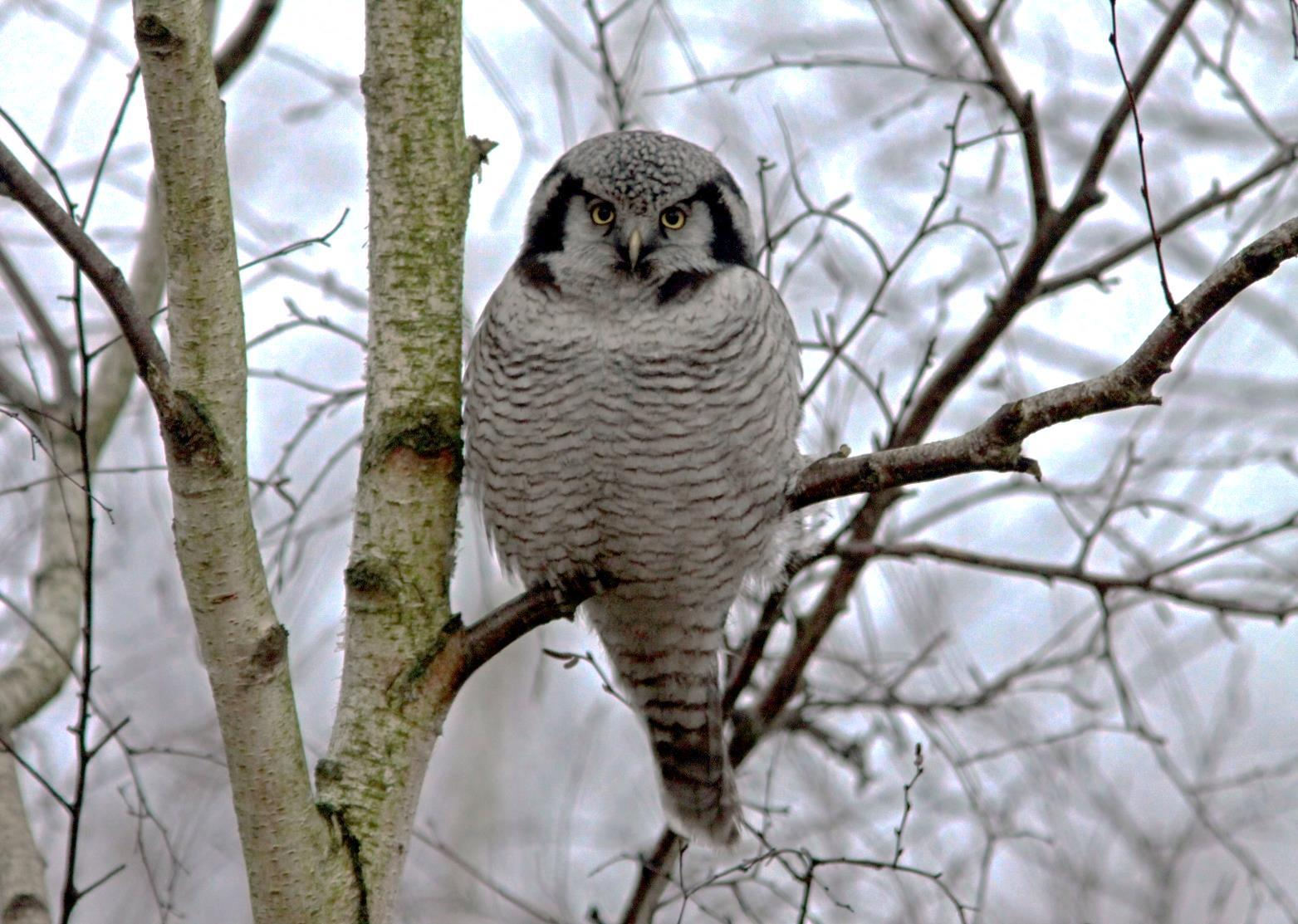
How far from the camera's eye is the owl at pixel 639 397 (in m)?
3.22

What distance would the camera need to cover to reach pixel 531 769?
8.53m

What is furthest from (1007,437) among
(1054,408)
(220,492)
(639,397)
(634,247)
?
(634,247)

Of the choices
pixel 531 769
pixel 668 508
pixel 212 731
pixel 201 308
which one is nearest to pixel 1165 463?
pixel 668 508

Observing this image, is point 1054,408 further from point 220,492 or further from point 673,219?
point 673,219

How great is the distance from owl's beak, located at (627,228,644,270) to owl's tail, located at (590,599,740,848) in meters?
0.97

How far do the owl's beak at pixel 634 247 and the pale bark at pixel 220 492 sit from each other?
1.37 m

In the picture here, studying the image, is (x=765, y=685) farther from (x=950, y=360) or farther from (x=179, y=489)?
(x=179, y=489)

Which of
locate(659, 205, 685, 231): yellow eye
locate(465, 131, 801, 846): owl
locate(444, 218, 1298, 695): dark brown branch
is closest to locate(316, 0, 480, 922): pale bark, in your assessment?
locate(444, 218, 1298, 695): dark brown branch

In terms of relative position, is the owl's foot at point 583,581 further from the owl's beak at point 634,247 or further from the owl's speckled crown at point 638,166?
the owl's speckled crown at point 638,166

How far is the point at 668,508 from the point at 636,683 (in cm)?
78

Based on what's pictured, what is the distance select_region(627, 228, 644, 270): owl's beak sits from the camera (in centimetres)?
336

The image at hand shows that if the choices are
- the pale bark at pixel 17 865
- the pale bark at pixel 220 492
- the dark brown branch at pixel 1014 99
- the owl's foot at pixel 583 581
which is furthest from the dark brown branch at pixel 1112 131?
the pale bark at pixel 17 865

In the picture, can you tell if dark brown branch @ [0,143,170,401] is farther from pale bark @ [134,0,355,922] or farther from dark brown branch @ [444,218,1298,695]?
dark brown branch @ [444,218,1298,695]

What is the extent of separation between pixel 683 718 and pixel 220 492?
6.75 feet
